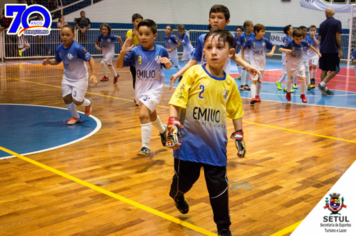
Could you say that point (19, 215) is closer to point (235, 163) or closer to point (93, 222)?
point (93, 222)

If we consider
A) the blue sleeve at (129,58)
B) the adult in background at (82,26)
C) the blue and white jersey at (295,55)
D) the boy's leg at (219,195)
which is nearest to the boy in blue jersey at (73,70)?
the blue sleeve at (129,58)

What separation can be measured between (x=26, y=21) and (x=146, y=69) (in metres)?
16.7

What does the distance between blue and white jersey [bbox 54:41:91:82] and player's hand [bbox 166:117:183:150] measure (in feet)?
14.7

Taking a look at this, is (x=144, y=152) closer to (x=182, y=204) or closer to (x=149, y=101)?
(x=149, y=101)

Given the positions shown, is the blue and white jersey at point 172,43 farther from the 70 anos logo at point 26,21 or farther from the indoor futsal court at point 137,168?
the 70 anos logo at point 26,21

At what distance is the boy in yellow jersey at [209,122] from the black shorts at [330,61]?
29.9 ft

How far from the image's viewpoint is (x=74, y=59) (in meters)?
7.21

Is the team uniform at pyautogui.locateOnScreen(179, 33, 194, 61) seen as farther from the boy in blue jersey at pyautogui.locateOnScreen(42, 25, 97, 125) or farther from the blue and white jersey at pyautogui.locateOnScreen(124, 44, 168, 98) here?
the blue and white jersey at pyautogui.locateOnScreen(124, 44, 168, 98)

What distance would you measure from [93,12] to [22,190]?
2124 cm

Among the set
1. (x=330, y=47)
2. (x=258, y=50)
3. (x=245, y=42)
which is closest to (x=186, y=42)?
(x=245, y=42)

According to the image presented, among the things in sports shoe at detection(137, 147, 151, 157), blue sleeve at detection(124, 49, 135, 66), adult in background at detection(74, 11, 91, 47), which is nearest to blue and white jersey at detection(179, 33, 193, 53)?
adult in background at detection(74, 11, 91, 47)

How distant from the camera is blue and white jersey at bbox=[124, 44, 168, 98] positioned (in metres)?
5.60

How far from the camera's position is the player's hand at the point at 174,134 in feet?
9.73

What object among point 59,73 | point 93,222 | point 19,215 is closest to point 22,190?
point 19,215
